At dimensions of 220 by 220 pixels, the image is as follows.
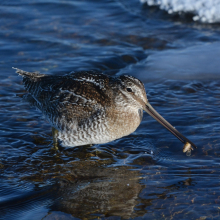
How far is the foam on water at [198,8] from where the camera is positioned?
1164 centimetres

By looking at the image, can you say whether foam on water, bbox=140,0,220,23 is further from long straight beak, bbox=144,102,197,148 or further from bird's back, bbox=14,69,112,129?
long straight beak, bbox=144,102,197,148

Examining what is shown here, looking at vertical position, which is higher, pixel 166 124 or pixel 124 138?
pixel 166 124

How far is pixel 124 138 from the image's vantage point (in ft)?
21.8

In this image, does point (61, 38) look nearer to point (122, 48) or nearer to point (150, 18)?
point (122, 48)

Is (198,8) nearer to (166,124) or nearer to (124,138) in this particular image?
(124,138)

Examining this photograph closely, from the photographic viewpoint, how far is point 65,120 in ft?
19.9

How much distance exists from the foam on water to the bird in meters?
6.48

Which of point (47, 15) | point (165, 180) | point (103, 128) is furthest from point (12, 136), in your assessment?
point (47, 15)

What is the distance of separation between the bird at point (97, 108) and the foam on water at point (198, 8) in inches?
255

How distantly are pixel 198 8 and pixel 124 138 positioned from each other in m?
6.79

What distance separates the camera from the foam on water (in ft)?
38.2

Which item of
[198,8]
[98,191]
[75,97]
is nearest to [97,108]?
[75,97]

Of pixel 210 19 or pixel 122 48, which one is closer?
pixel 122 48

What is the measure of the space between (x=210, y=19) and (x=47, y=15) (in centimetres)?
480
